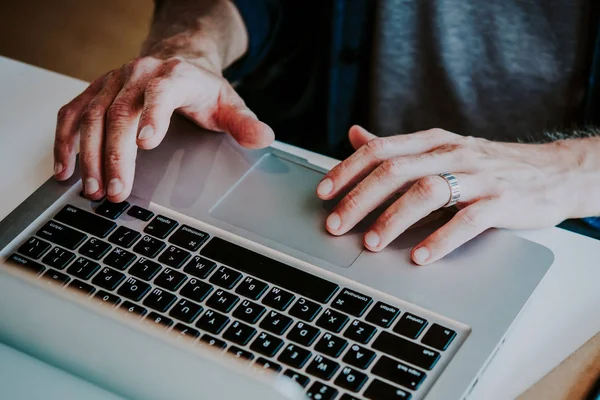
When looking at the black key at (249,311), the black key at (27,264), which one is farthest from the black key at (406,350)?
the black key at (27,264)

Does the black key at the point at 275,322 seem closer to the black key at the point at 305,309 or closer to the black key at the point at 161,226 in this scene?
the black key at the point at 305,309

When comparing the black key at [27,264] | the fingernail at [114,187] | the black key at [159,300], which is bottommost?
the black key at [27,264]

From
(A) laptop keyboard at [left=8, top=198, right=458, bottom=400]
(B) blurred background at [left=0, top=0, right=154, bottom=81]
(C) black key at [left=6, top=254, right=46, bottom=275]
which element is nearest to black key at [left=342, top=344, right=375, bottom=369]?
(A) laptop keyboard at [left=8, top=198, right=458, bottom=400]

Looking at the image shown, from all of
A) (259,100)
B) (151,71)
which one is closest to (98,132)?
(151,71)

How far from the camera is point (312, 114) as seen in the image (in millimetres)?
1266

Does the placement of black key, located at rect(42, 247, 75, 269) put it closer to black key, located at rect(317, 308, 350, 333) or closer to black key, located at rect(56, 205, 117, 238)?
black key, located at rect(56, 205, 117, 238)

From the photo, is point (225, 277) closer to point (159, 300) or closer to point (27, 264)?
point (159, 300)

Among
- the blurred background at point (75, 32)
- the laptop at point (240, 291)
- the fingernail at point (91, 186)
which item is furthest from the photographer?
the blurred background at point (75, 32)

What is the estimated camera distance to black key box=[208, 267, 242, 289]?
68cm

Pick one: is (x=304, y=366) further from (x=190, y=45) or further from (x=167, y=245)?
(x=190, y=45)

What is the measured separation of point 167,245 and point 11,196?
225 mm

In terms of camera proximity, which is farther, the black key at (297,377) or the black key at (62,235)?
the black key at (62,235)

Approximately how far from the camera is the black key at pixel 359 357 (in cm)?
61

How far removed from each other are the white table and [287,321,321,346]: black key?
0.15m
